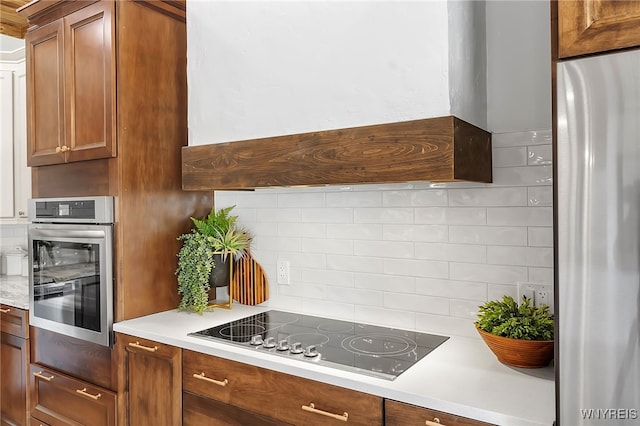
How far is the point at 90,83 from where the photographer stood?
2.15 metres

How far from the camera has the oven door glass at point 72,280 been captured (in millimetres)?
2072

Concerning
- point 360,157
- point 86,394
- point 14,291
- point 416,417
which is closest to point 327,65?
point 360,157

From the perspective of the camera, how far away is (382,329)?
1.88 m

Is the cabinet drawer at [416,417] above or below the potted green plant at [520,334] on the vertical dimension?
below

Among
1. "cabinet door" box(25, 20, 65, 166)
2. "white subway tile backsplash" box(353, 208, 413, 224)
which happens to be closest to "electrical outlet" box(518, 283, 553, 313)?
"white subway tile backsplash" box(353, 208, 413, 224)

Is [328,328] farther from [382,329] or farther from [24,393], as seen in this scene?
[24,393]

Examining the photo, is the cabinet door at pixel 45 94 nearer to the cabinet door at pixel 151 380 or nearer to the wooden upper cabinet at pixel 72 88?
the wooden upper cabinet at pixel 72 88

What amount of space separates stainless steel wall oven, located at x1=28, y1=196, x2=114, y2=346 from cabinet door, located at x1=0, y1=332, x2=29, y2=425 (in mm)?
267

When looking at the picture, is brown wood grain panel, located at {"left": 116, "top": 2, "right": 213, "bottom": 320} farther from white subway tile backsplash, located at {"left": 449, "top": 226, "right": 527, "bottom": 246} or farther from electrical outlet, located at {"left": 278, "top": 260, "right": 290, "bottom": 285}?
white subway tile backsplash, located at {"left": 449, "top": 226, "right": 527, "bottom": 246}

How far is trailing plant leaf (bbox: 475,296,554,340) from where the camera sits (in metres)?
1.40

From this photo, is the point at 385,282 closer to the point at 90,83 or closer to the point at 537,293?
the point at 537,293

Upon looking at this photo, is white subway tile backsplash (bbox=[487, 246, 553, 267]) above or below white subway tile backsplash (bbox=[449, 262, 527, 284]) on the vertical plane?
above

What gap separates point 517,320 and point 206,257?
1376 mm

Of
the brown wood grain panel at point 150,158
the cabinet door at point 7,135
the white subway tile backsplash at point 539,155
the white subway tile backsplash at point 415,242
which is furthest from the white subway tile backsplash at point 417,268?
the cabinet door at point 7,135
